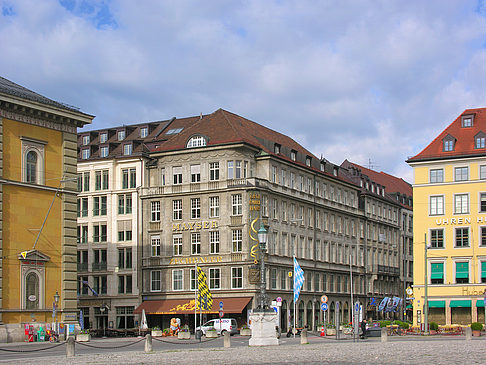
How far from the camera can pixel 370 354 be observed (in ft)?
106

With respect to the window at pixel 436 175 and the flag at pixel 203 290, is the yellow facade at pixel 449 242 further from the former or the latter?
the flag at pixel 203 290

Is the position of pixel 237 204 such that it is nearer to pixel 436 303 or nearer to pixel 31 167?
pixel 436 303

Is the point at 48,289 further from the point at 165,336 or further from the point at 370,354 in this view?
the point at 370,354

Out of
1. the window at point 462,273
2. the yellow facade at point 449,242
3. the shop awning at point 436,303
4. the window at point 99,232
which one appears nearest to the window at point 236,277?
the window at point 99,232

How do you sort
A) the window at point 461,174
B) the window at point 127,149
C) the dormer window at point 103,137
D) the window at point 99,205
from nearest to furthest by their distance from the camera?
the window at point 461,174, the window at point 99,205, the window at point 127,149, the dormer window at point 103,137

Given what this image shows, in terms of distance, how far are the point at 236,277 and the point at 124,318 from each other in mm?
12883

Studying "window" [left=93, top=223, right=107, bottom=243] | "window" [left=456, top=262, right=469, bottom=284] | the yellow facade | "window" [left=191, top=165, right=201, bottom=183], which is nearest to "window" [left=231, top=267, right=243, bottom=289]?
"window" [left=191, top=165, right=201, bottom=183]

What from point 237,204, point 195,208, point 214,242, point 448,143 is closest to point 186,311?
point 214,242

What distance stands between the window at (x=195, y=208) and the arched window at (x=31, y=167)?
2803 cm

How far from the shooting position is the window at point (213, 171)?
78.1 metres

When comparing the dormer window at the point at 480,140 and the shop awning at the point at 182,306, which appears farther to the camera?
the dormer window at the point at 480,140

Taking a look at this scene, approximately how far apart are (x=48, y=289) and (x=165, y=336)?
1574cm

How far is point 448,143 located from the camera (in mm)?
78125

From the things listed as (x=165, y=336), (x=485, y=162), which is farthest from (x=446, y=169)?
(x=165, y=336)
